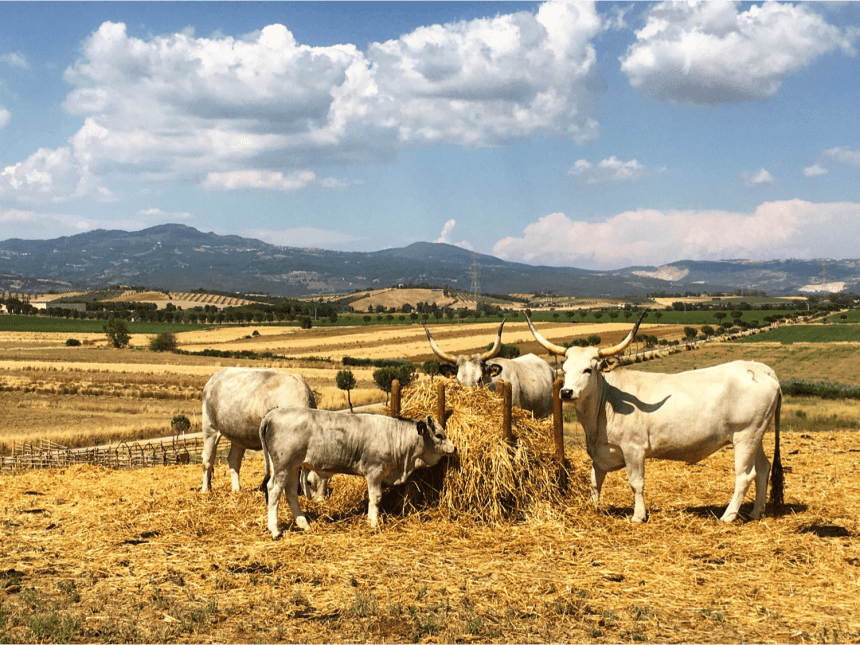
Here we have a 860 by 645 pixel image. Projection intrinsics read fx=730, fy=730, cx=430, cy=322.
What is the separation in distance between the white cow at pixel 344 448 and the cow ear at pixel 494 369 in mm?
2621

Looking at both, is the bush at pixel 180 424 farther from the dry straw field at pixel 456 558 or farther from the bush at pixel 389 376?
the dry straw field at pixel 456 558

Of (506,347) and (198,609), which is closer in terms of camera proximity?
(198,609)

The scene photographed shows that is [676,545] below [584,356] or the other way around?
below

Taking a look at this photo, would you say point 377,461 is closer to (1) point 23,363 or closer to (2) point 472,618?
(2) point 472,618

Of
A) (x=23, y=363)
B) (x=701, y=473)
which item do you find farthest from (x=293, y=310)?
(x=701, y=473)

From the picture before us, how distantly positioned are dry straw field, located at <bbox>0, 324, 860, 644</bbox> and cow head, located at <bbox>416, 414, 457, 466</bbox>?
14.4 inches

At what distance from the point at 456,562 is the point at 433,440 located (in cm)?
249

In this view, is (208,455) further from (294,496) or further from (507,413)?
(507,413)

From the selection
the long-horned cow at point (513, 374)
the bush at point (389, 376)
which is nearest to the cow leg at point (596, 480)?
the long-horned cow at point (513, 374)

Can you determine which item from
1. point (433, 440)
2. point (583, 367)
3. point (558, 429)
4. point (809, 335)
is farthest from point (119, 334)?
point (583, 367)

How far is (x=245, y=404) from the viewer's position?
43.4 feet

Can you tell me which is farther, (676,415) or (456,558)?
(676,415)

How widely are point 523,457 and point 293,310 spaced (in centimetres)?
17475

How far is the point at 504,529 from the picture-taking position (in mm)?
10883
